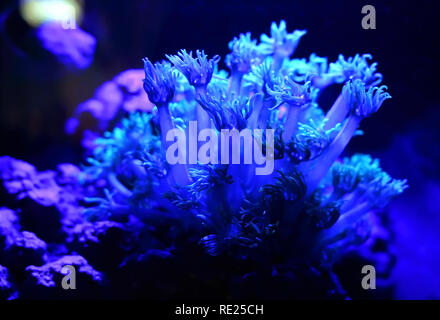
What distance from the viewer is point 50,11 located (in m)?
2.88

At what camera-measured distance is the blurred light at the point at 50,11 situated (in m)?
2.82

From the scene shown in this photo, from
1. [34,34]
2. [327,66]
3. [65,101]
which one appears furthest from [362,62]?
[34,34]

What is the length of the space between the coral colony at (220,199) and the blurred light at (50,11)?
1.16 meters

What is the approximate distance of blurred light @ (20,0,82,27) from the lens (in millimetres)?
2816

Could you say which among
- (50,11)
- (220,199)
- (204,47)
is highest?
(50,11)

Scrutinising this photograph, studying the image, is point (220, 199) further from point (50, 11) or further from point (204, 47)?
point (50, 11)

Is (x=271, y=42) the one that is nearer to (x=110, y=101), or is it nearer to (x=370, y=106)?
(x=370, y=106)

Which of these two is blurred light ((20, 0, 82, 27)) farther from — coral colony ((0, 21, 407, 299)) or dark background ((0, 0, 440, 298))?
coral colony ((0, 21, 407, 299))

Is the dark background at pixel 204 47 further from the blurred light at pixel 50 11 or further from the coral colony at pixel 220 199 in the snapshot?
the coral colony at pixel 220 199

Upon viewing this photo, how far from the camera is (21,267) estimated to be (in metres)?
2.18

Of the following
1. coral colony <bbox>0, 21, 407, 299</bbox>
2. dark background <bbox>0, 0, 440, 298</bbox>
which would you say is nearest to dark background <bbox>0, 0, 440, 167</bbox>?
dark background <bbox>0, 0, 440, 298</bbox>

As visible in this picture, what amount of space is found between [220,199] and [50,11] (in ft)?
7.33

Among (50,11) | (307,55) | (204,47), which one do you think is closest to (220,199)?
(204,47)

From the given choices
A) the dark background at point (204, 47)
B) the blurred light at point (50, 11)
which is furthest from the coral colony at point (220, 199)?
the blurred light at point (50, 11)
